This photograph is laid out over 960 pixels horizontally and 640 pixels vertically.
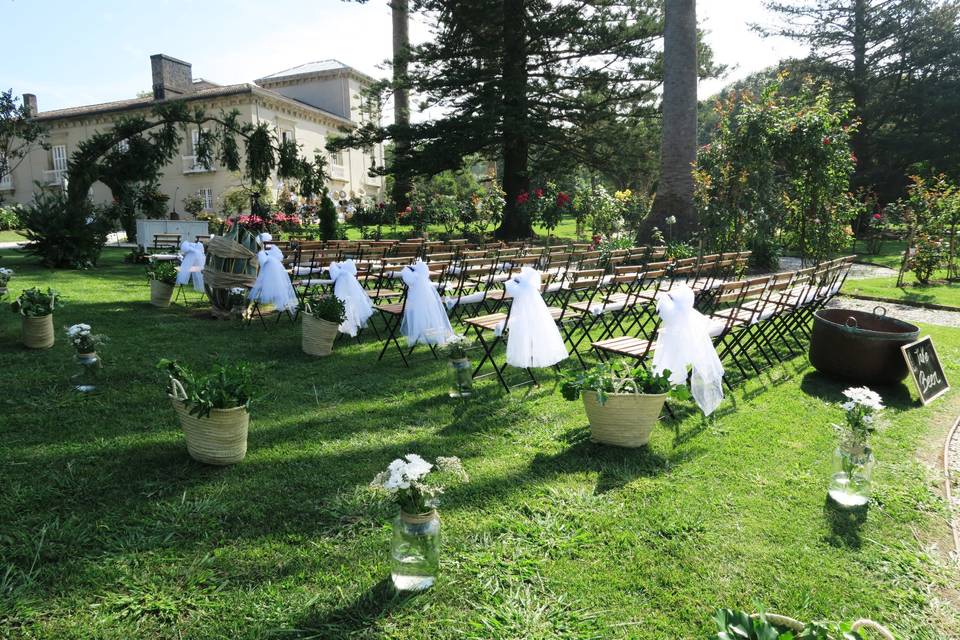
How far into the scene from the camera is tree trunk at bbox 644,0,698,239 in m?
13.5

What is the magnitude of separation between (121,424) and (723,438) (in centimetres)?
441

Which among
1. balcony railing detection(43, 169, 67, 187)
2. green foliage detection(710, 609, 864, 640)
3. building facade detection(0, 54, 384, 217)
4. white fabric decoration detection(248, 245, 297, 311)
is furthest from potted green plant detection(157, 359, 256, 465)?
balcony railing detection(43, 169, 67, 187)

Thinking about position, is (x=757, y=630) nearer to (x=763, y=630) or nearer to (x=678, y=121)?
(x=763, y=630)

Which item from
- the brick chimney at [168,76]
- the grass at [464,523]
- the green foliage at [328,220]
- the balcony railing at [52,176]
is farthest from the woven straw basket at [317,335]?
the balcony railing at [52,176]

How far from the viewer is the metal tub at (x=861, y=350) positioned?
5.31 meters

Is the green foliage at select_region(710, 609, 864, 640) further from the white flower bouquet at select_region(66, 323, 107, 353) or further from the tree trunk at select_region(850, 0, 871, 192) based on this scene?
the tree trunk at select_region(850, 0, 871, 192)

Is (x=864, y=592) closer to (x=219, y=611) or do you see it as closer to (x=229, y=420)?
(x=219, y=611)

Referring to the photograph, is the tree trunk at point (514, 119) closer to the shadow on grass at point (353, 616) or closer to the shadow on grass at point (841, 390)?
the shadow on grass at point (841, 390)

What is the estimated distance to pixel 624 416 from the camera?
158 inches

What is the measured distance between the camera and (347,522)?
125 inches

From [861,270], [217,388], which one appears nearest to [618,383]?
[217,388]

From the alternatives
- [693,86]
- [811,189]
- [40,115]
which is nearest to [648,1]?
[693,86]

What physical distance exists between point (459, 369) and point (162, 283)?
6044 millimetres

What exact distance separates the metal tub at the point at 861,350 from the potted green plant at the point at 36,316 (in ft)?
25.4
